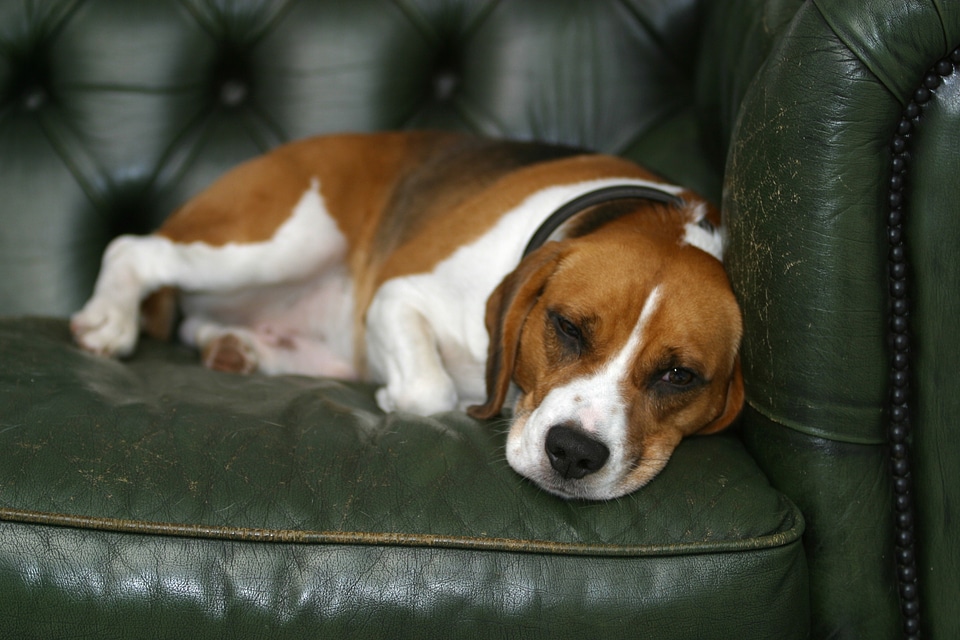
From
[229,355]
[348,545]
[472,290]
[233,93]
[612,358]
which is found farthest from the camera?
[233,93]

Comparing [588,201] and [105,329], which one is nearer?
[588,201]

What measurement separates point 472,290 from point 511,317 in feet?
1.00

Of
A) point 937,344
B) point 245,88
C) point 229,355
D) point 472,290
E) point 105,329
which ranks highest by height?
point 245,88

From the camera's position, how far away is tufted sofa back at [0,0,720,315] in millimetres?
2734

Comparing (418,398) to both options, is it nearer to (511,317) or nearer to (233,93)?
(511,317)

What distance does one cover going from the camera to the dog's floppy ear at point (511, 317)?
1.83 m

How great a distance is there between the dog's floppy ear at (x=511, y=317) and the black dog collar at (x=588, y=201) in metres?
0.17

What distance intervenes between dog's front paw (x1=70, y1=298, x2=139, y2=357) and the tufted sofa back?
58 centimetres

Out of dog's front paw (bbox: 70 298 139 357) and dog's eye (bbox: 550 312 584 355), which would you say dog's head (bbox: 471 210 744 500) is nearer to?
dog's eye (bbox: 550 312 584 355)

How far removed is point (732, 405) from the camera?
1740mm

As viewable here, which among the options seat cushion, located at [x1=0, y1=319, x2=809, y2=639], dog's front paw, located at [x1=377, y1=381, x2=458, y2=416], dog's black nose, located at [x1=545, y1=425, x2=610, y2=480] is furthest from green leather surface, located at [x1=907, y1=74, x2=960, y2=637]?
dog's front paw, located at [x1=377, y1=381, x2=458, y2=416]

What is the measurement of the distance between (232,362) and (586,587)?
1.41 meters

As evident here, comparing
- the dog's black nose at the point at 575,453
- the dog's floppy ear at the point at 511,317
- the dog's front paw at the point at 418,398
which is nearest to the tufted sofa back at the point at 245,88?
the dog's floppy ear at the point at 511,317

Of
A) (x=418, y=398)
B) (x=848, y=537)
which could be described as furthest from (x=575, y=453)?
(x=418, y=398)
